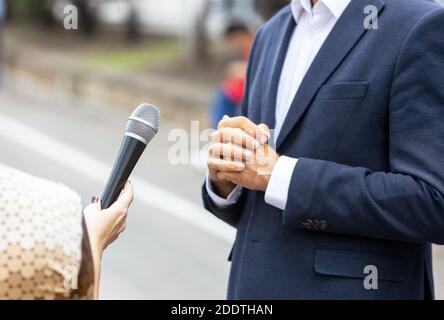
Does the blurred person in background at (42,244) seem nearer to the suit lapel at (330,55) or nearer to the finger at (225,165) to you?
the finger at (225,165)

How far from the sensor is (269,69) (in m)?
2.16

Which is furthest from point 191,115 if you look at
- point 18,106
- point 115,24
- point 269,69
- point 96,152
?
point 269,69

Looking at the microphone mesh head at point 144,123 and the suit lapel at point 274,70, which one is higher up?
the suit lapel at point 274,70

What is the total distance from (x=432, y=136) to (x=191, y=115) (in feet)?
29.0

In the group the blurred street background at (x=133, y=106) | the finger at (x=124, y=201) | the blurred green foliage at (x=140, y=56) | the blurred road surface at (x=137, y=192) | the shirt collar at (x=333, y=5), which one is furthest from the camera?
the blurred green foliage at (x=140, y=56)

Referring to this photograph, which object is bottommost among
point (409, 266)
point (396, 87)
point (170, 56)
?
point (409, 266)

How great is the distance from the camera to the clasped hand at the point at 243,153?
187cm

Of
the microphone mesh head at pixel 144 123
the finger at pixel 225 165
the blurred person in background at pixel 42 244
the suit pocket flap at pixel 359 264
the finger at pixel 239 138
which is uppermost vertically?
the microphone mesh head at pixel 144 123

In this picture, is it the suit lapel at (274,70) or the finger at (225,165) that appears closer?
the finger at (225,165)

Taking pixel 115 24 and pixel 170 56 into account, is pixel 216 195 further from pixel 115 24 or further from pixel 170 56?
pixel 115 24

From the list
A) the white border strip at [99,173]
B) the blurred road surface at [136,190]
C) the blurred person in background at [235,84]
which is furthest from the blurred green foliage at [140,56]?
the blurred person in background at [235,84]

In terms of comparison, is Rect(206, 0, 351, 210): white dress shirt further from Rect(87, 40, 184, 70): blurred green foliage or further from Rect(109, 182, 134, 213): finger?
Rect(87, 40, 184, 70): blurred green foliage

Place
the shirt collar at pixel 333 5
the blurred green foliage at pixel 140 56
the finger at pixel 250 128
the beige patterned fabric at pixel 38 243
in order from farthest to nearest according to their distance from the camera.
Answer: the blurred green foliage at pixel 140 56
the shirt collar at pixel 333 5
the finger at pixel 250 128
the beige patterned fabric at pixel 38 243

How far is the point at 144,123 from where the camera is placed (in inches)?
75.4
